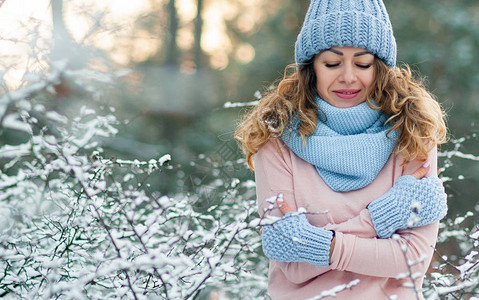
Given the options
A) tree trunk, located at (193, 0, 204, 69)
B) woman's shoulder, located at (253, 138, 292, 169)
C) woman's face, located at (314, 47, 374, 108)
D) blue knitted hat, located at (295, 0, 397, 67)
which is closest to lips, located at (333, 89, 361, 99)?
woman's face, located at (314, 47, 374, 108)

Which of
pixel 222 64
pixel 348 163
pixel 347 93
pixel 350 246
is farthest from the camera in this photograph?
pixel 222 64

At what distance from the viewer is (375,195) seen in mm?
1651

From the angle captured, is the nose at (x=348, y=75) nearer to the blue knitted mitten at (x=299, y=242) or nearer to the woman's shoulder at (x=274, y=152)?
the woman's shoulder at (x=274, y=152)

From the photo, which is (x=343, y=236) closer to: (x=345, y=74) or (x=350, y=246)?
(x=350, y=246)

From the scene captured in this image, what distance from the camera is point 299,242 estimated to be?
151 centimetres

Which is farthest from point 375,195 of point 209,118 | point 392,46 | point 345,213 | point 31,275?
point 209,118

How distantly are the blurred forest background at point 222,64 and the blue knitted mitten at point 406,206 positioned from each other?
3455mm

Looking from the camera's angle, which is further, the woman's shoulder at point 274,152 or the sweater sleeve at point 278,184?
the woman's shoulder at point 274,152

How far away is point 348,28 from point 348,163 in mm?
434

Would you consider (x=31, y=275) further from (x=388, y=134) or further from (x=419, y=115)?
(x=419, y=115)

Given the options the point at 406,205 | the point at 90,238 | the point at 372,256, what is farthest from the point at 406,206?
the point at 90,238

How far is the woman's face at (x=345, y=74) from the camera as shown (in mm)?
1710

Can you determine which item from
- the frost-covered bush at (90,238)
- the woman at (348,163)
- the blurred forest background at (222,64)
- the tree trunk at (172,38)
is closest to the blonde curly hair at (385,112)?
the woman at (348,163)

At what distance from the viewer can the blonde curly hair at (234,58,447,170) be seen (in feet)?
5.47
